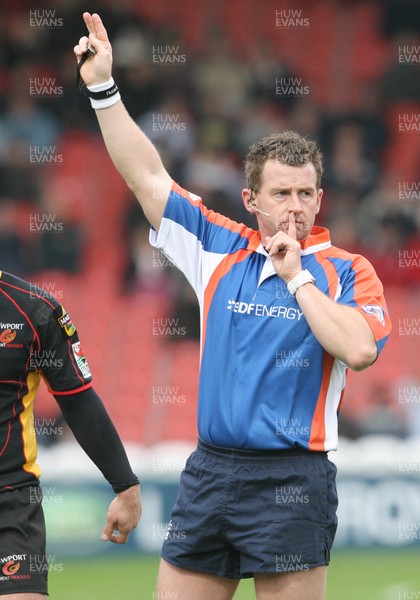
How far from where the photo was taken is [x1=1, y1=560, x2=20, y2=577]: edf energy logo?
3914mm

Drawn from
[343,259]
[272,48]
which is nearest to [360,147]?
[272,48]

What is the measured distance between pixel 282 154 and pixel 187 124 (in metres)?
7.96

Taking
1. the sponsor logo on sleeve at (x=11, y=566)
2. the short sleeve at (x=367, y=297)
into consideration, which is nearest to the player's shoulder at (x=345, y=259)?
the short sleeve at (x=367, y=297)

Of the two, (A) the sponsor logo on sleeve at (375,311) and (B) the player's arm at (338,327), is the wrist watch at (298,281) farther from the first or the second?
(A) the sponsor logo on sleeve at (375,311)

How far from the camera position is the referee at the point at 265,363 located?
12.5 ft

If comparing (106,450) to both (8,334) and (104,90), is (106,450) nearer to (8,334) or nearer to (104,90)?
(8,334)

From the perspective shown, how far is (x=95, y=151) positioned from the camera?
11.9m

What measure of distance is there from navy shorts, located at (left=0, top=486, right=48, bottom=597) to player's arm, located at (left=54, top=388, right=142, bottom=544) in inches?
11.7

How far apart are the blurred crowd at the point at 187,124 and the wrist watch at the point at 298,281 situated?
6832 mm

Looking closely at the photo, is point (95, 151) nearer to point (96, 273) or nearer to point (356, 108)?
point (96, 273)

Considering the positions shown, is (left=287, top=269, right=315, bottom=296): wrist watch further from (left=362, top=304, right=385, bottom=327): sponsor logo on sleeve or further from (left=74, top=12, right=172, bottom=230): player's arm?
(left=74, top=12, right=172, bottom=230): player's arm

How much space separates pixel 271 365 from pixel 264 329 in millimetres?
137

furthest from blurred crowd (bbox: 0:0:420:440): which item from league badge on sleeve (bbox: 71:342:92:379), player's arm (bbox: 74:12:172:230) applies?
player's arm (bbox: 74:12:172:230)

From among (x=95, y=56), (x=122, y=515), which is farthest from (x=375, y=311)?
(x=95, y=56)
